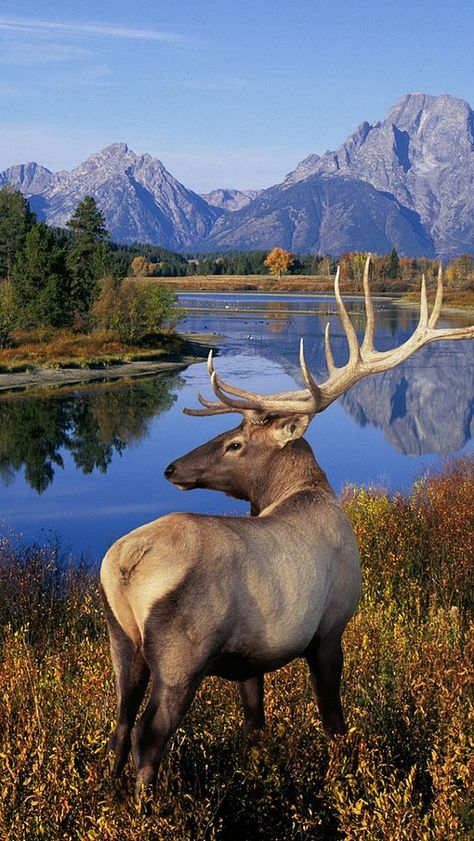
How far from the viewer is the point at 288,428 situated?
245 inches

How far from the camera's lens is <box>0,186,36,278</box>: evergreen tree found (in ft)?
233

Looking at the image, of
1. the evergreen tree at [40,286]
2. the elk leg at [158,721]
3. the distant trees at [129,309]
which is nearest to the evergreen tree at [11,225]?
the evergreen tree at [40,286]

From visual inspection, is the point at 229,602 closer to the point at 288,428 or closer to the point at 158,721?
the point at 158,721

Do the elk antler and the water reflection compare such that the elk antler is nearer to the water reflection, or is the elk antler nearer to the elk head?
the elk head

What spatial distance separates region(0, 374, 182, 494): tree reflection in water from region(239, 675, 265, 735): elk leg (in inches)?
852

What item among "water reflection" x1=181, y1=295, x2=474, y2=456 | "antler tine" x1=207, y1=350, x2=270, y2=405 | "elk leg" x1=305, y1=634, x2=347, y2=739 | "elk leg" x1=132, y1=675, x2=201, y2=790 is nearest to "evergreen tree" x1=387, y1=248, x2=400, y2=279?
"water reflection" x1=181, y1=295, x2=474, y2=456

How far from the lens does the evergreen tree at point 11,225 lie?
233 feet

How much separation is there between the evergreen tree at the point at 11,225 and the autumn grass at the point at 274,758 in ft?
213

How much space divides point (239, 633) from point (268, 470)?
161 centimetres

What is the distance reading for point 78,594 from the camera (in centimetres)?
1246

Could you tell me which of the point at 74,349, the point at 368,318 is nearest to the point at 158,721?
the point at 368,318

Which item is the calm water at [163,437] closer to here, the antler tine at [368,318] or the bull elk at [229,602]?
the antler tine at [368,318]

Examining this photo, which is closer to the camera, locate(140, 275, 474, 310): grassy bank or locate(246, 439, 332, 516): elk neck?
locate(246, 439, 332, 516): elk neck

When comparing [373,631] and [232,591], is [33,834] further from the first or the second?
[373,631]
